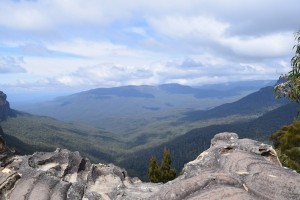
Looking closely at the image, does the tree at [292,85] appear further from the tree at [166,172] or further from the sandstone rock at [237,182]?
the tree at [166,172]

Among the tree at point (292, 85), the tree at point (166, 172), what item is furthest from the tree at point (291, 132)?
the tree at point (166, 172)

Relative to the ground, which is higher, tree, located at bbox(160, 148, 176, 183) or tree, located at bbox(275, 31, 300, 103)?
tree, located at bbox(275, 31, 300, 103)

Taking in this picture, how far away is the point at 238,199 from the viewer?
13758 mm

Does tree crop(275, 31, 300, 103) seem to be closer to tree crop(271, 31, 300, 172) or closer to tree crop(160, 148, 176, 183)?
tree crop(271, 31, 300, 172)

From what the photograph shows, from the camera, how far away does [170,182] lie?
19406 mm

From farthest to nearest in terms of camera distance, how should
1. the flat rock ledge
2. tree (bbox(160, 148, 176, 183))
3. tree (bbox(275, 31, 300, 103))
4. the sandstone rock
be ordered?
tree (bbox(160, 148, 176, 183)) < tree (bbox(275, 31, 300, 103)) < the flat rock ledge < the sandstone rock

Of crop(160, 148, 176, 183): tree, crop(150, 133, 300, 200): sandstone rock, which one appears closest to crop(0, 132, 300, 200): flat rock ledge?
crop(150, 133, 300, 200): sandstone rock

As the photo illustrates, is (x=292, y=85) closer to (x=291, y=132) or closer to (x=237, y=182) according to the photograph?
(x=237, y=182)

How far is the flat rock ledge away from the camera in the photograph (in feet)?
49.5

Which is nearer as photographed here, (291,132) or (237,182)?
(237,182)

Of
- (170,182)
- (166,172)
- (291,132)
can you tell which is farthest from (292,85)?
(166,172)

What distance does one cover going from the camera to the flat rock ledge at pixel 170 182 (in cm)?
1508

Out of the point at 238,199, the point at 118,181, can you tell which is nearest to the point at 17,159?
the point at 118,181

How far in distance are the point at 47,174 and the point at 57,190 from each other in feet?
6.52
